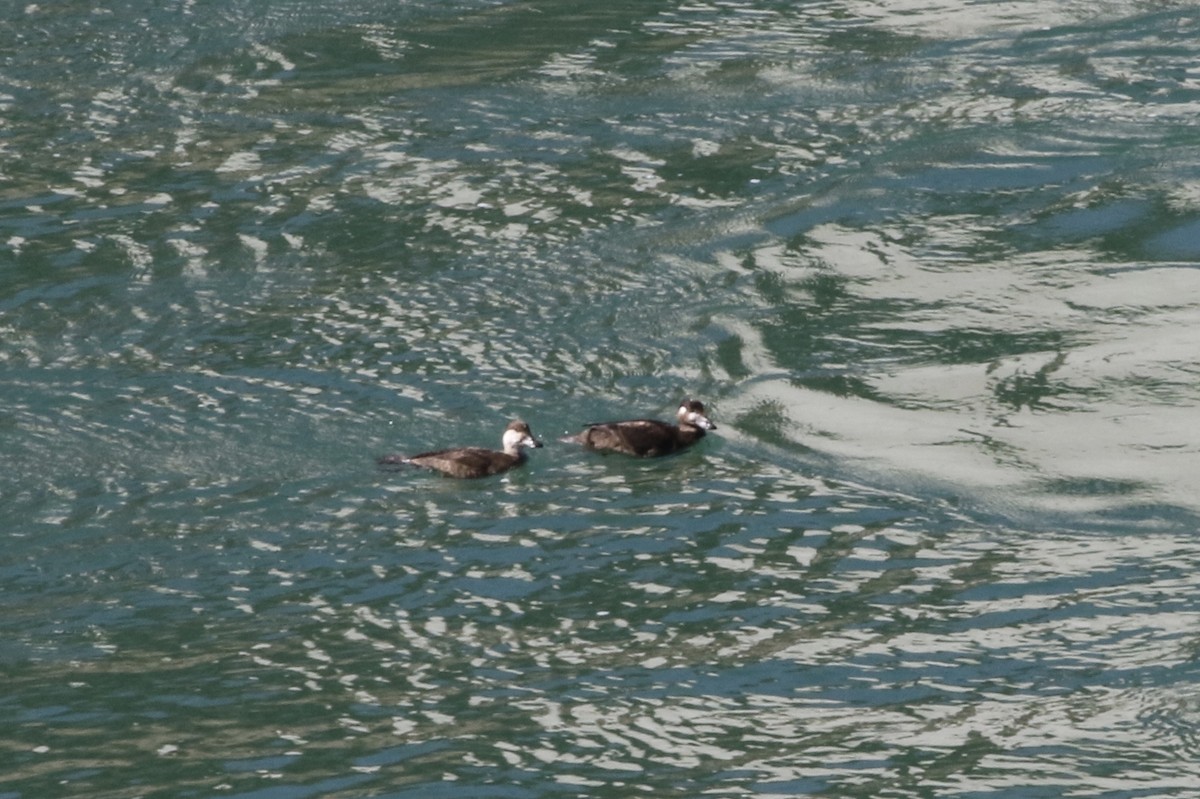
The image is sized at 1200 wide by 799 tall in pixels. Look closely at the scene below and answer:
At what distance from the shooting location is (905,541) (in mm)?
11320

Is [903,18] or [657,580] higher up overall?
[903,18]

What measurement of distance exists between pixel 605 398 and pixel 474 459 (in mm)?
1384

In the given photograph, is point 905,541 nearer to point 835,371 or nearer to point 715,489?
point 715,489

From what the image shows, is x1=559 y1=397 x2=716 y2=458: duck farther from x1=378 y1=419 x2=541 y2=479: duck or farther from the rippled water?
x1=378 y1=419 x2=541 y2=479: duck

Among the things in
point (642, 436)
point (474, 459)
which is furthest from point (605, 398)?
point (474, 459)

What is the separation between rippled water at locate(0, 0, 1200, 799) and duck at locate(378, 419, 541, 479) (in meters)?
0.14

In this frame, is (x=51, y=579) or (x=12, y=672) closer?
(x=12, y=672)

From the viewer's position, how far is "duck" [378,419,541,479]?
12016mm

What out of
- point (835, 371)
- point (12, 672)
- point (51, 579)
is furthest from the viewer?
point (835, 371)

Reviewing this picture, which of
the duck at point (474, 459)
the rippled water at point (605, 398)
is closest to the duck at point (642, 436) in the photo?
the rippled water at point (605, 398)

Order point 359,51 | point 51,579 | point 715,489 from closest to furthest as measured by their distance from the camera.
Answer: point 51,579, point 715,489, point 359,51

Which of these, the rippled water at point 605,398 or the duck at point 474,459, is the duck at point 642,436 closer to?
the rippled water at point 605,398

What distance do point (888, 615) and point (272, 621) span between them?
3.11 meters

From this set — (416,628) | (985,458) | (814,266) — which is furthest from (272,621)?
(814,266)
